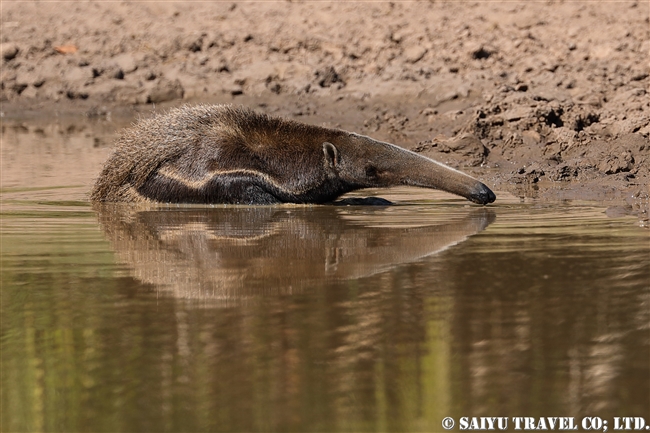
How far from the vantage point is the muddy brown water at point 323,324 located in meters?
3.76

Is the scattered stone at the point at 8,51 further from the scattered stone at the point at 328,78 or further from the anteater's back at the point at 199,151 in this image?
the anteater's back at the point at 199,151

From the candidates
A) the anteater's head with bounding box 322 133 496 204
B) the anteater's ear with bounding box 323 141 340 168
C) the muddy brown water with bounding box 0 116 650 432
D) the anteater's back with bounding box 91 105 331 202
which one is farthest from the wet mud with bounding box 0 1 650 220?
the muddy brown water with bounding box 0 116 650 432

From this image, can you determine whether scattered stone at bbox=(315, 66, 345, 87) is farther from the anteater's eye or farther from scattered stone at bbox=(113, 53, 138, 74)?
the anteater's eye

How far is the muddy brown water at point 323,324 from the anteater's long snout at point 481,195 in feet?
3.50

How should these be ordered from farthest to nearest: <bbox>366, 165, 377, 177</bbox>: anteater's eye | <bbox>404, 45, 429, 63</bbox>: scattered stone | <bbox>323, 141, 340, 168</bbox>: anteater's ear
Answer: <bbox>404, 45, 429, 63</bbox>: scattered stone → <bbox>366, 165, 377, 177</bbox>: anteater's eye → <bbox>323, 141, 340, 168</bbox>: anteater's ear

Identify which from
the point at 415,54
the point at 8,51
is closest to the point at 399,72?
the point at 415,54

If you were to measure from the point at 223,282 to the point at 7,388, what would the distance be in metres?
1.84

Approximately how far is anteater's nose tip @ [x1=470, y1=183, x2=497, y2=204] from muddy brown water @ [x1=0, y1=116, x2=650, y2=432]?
1.07 meters

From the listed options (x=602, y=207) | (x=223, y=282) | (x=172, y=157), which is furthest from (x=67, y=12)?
(x=223, y=282)

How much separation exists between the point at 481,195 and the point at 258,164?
218 centimetres

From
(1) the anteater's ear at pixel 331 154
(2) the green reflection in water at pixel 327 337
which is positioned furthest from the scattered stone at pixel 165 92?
(2) the green reflection in water at pixel 327 337

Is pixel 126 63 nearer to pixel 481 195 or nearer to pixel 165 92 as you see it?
pixel 165 92

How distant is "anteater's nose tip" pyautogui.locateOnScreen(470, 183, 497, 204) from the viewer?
9227 mm

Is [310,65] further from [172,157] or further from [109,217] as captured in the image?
[109,217]
